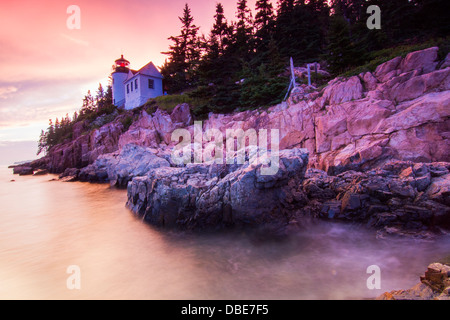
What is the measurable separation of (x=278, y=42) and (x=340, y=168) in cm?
2038

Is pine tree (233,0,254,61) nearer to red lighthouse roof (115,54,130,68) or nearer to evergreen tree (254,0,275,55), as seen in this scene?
evergreen tree (254,0,275,55)

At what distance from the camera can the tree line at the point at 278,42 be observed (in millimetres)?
17719

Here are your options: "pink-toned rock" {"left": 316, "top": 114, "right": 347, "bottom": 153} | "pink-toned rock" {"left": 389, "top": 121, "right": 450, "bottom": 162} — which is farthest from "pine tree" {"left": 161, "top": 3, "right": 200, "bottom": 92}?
"pink-toned rock" {"left": 389, "top": 121, "right": 450, "bottom": 162}

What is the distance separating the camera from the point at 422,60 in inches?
505

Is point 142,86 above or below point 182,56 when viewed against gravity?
below

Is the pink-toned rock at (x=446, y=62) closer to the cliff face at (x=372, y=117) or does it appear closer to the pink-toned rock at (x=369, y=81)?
the cliff face at (x=372, y=117)

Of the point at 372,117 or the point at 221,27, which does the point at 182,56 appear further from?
the point at 372,117

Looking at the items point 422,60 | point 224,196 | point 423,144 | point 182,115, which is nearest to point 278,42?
point 182,115

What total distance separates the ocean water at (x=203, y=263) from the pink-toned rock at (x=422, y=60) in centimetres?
1158

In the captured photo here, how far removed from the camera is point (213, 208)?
7.96 meters

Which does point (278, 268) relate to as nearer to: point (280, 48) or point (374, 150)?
point (374, 150)

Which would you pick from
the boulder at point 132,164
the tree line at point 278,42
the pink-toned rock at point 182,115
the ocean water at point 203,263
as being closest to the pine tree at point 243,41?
the tree line at point 278,42

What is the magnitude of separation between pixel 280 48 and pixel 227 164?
22388mm
